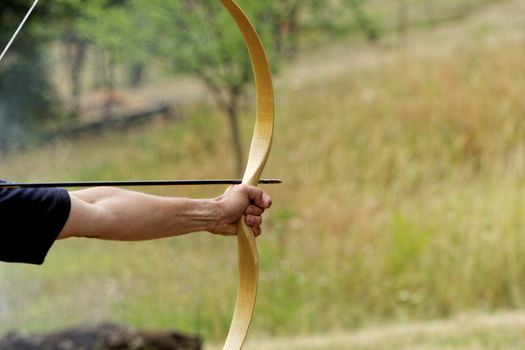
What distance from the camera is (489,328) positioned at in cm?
590

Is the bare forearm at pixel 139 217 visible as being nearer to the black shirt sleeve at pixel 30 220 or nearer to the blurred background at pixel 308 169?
the black shirt sleeve at pixel 30 220

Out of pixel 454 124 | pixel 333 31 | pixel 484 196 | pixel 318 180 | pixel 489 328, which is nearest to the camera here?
pixel 489 328

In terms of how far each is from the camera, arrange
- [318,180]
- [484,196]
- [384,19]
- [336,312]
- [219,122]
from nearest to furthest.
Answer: [336,312], [484,196], [318,180], [219,122], [384,19]

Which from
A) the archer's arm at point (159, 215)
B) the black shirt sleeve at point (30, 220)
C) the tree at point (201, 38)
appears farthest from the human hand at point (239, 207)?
the tree at point (201, 38)

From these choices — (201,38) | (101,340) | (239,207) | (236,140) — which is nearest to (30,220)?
(239,207)

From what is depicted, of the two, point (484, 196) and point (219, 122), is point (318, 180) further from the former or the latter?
point (219, 122)

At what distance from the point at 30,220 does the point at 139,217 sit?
25cm

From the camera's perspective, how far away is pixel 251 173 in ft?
7.68

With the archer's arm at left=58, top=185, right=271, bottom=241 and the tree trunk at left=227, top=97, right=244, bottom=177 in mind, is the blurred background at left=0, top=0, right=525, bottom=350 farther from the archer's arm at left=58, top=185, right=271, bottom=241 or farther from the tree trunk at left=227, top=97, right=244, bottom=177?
the archer's arm at left=58, top=185, right=271, bottom=241

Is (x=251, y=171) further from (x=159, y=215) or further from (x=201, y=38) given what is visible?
(x=201, y=38)

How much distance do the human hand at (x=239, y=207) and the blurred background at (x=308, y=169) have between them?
11.6 ft

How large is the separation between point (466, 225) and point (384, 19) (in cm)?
921

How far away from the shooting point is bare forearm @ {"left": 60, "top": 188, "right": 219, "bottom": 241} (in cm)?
233

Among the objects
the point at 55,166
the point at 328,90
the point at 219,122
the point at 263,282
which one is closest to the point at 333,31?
the point at 328,90
